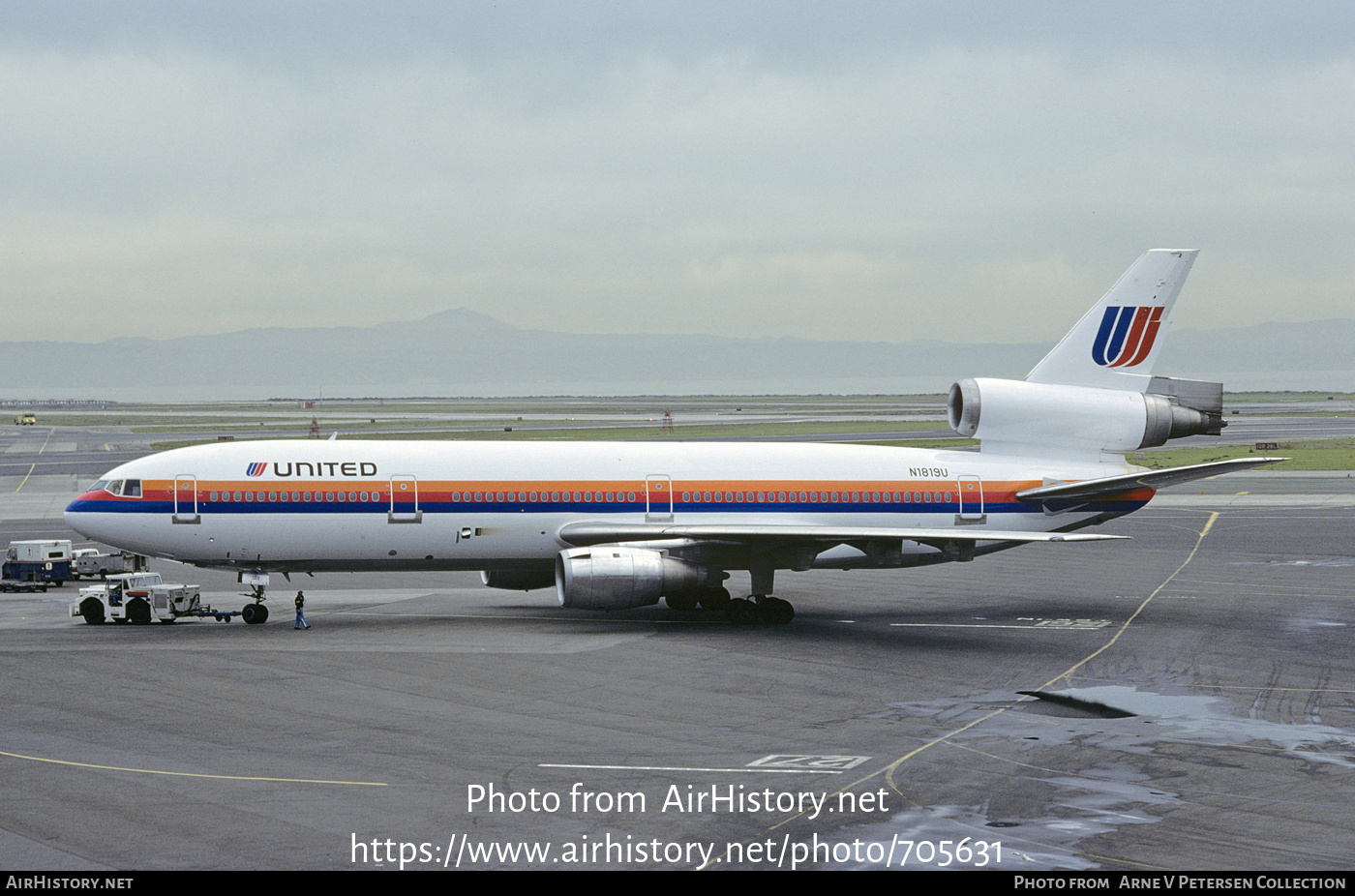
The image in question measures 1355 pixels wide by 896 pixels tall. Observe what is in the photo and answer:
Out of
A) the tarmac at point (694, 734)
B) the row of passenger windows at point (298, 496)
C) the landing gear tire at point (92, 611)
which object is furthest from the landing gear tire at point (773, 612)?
the landing gear tire at point (92, 611)

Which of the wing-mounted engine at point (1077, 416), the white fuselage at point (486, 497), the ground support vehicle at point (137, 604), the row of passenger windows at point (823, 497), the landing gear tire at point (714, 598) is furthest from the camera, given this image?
the wing-mounted engine at point (1077, 416)

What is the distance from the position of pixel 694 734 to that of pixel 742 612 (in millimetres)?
14363

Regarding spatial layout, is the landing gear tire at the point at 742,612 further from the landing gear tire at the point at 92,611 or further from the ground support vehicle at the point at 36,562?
the ground support vehicle at the point at 36,562

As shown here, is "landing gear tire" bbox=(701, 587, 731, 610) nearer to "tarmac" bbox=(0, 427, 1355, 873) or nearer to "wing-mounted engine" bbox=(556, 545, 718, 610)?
"tarmac" bbox=(0, 427, 1355, 873)

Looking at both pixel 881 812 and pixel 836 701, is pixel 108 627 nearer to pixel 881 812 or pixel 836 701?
pixel 836 701

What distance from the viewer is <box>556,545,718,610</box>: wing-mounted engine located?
35.3 metres

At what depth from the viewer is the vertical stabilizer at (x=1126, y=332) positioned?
4200 cm

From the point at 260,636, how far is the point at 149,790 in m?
15.6

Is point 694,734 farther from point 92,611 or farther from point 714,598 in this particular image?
point 92,611

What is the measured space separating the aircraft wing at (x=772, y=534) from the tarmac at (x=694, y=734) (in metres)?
2.59

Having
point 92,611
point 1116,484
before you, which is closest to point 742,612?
point 1116,484

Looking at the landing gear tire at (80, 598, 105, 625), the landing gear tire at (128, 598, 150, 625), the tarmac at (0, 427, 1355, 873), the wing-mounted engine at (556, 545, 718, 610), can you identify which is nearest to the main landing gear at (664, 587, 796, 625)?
the tarmac at (0, 427, 1355, 873)

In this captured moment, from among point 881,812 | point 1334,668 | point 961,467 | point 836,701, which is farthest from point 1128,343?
point 881,812
